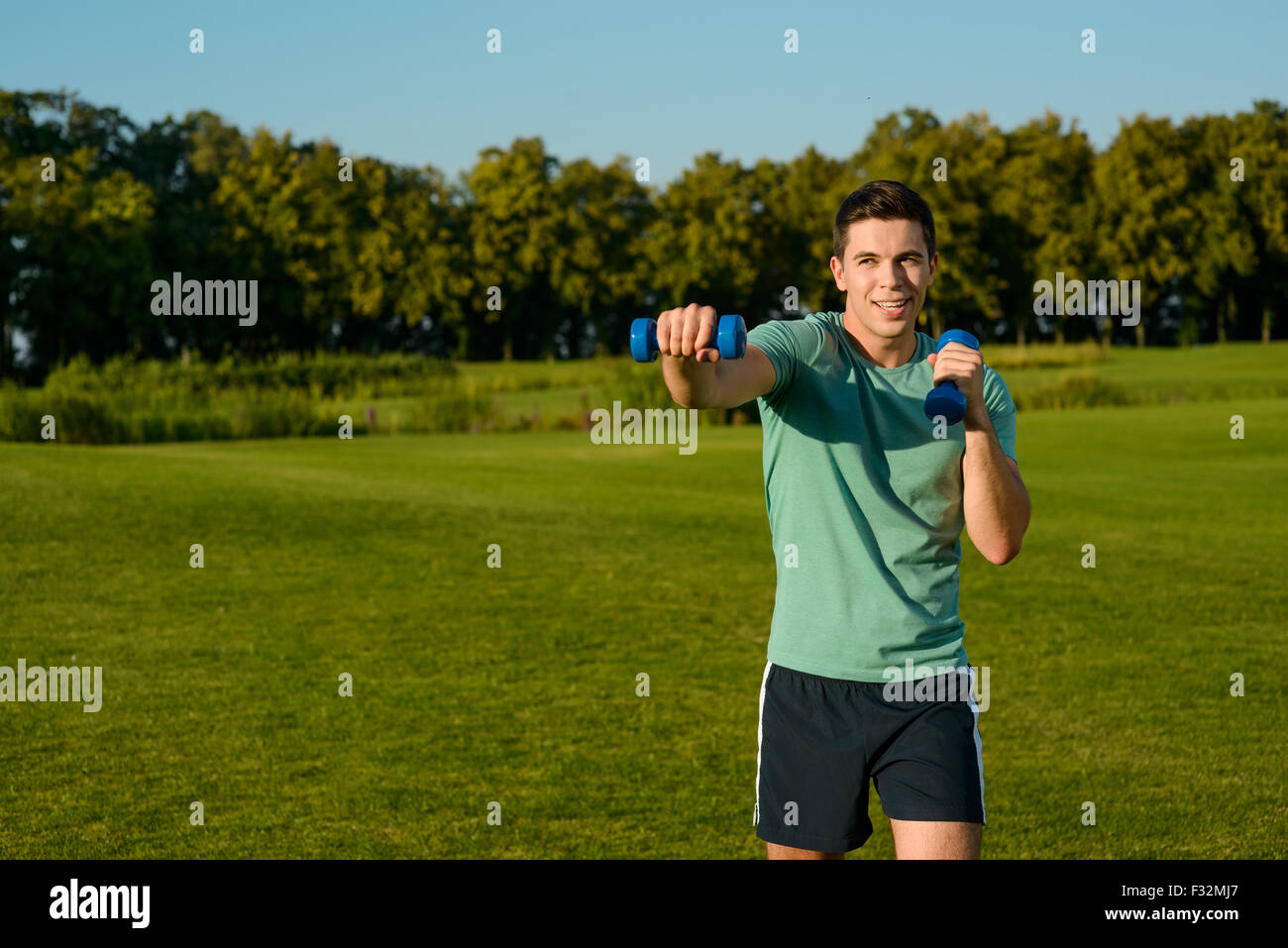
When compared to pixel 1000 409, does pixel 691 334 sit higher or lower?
higher

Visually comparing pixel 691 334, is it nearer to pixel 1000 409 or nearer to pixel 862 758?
pixel 1000 409

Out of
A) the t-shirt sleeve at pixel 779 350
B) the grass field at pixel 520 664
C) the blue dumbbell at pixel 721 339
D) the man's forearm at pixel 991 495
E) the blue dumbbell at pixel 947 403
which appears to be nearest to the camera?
the blue dumbbell at pixel 721 339

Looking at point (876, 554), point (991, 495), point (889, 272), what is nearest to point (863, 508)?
point (876, 554)

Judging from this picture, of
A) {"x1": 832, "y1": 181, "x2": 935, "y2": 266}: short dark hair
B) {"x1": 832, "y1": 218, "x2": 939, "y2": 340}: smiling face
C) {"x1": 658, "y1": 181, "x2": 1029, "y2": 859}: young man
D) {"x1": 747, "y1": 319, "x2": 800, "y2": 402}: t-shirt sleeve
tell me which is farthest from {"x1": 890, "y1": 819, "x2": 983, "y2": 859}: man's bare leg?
{"x1": 832, "y1": 181, "x2": 935, "y2": 266}: short dark hair

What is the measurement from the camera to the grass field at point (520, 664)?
6.66 meters

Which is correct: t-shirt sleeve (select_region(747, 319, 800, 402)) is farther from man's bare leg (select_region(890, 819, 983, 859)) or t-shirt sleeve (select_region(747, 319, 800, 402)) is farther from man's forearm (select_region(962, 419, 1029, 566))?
man's bare leg (select_region(890, 819, 983, 859))

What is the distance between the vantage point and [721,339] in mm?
2867

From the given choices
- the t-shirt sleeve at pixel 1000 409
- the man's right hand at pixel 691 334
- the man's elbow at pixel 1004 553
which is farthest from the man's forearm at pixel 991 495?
the man's right hand at pixel 691 334

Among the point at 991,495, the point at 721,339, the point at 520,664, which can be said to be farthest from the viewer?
the point at 520,664

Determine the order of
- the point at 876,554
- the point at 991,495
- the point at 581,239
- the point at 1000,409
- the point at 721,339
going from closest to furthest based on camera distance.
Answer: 1. the point at 721,339
2. the point at 991,495
3. the point at 876,554
4. the point at 1000,409
5. the point at 581,239

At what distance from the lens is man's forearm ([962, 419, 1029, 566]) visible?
3.34 meters

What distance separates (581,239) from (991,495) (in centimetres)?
6528

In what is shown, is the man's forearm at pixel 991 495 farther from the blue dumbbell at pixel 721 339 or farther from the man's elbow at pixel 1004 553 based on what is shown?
the blue dumbbell at pixel 721 339

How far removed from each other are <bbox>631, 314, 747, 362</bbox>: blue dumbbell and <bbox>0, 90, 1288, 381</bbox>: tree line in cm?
5721
